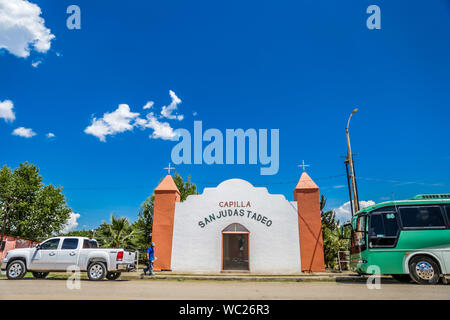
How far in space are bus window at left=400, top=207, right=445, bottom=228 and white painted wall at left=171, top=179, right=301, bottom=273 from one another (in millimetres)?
5954

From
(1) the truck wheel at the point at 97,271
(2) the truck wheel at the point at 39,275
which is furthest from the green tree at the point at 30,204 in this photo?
(1) the truck wheel at the point at 97,271

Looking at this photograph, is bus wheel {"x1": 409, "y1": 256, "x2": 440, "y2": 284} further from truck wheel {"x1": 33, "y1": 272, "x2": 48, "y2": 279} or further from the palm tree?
the palm tree

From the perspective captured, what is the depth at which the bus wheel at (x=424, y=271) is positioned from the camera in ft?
35.1

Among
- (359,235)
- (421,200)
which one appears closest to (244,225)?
(359,235)

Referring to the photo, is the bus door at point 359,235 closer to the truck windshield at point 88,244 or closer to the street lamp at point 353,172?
the street lamp at point 353,172

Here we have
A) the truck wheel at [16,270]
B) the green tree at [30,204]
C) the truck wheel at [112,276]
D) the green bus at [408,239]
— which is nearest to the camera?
the green bus at [408,239]

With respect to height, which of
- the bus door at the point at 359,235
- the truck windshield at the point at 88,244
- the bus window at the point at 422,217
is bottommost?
the truck windshield at the point at 88,244

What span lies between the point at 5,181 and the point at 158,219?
3062 cm

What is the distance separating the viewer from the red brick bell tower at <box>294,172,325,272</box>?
615 inches

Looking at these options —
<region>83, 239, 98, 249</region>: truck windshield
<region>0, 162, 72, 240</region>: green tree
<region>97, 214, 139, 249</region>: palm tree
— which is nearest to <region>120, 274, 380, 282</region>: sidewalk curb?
<region>83, 239, 98, 249</region>: truck windshield

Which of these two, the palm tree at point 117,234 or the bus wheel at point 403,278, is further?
the palm tree at point 117,234
